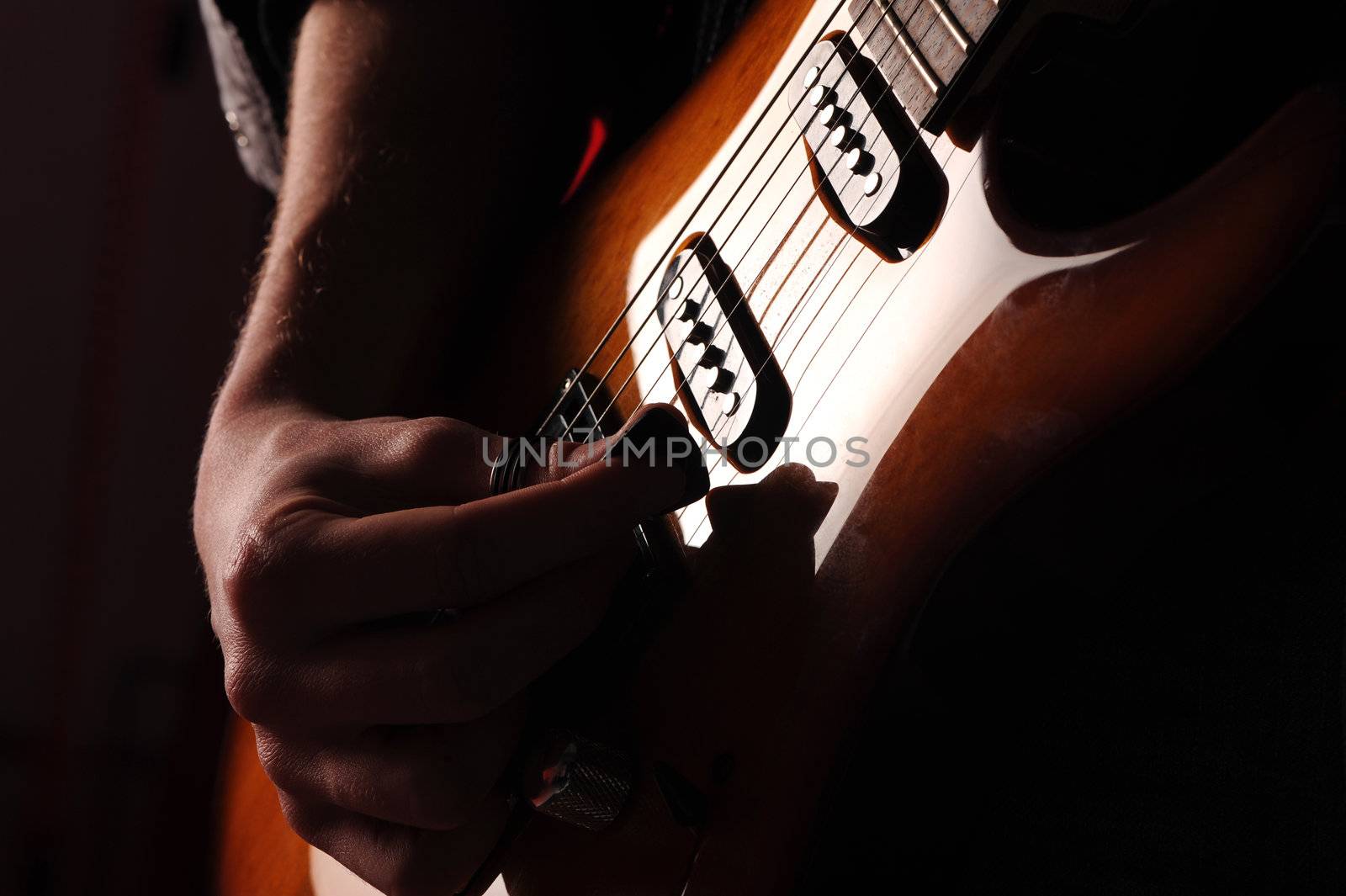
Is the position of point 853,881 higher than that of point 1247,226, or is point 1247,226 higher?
point 1247,226

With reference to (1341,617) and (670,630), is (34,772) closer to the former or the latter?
(670,630)

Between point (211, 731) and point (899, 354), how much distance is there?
1.42 metres

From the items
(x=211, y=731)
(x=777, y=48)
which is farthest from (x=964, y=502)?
(x=211, y=731)

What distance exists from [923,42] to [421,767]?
379 millimetres

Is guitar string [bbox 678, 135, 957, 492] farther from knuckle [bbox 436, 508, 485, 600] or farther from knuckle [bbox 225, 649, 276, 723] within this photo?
knuckle [bbox 225, 649, 276, 723]

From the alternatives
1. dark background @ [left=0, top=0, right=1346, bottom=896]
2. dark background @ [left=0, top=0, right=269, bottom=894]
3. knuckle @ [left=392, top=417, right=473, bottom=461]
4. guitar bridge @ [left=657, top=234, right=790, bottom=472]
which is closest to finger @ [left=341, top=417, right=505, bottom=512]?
knuckle @ [left=392, top=417, right=473, bottom=461]

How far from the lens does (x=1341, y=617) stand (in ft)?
1.18

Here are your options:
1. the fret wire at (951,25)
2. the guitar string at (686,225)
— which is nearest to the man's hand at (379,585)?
the guitar string at (686,225)

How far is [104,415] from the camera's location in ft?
5.33

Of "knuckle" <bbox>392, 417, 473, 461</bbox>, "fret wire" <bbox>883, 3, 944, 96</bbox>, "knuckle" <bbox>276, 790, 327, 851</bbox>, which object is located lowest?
"knuckle" <bbox>276, 790, 327, 851</bbox>

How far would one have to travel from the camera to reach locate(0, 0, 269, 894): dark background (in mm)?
1549

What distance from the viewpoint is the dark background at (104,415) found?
5.08ft

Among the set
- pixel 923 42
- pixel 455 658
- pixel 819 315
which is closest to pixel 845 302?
pixel 819 315

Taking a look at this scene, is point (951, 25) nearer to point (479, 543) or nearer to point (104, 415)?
point (479, 543)
